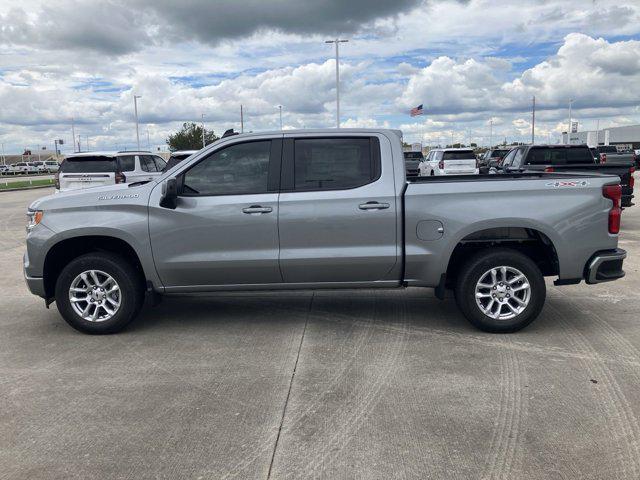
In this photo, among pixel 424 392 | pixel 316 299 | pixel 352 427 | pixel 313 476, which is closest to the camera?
pixel 313 476

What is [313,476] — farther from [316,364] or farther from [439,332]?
[439,332]

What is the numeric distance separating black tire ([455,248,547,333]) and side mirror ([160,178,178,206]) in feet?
9.15

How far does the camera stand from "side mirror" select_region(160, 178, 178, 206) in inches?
216

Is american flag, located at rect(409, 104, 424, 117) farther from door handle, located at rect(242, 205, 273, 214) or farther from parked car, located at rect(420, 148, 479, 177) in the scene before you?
door handle, located at rect(242, 205, 273, 214)

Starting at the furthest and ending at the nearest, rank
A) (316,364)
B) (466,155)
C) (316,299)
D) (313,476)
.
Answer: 1. (466,155)
2. (316,299)
3. (316,364)
4. (313,476)

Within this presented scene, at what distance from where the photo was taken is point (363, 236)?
18.4 ft

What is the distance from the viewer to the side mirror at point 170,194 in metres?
5.49

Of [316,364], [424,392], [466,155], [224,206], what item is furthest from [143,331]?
[466,155]

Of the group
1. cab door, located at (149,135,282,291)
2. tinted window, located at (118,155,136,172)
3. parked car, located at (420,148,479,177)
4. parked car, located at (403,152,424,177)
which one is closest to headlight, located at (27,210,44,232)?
cab door, located at (149,135,282,291)

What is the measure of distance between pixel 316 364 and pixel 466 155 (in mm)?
20825

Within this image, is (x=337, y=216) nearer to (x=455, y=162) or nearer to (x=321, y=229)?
(x=321, y=229)

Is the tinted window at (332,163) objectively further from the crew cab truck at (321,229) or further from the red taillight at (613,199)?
the red taillight at (613,199)

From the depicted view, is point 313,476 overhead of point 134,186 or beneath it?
beneath

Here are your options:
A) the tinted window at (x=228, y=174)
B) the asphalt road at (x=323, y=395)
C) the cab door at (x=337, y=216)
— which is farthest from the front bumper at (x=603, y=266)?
the tinted window at (x=228, y=174)
